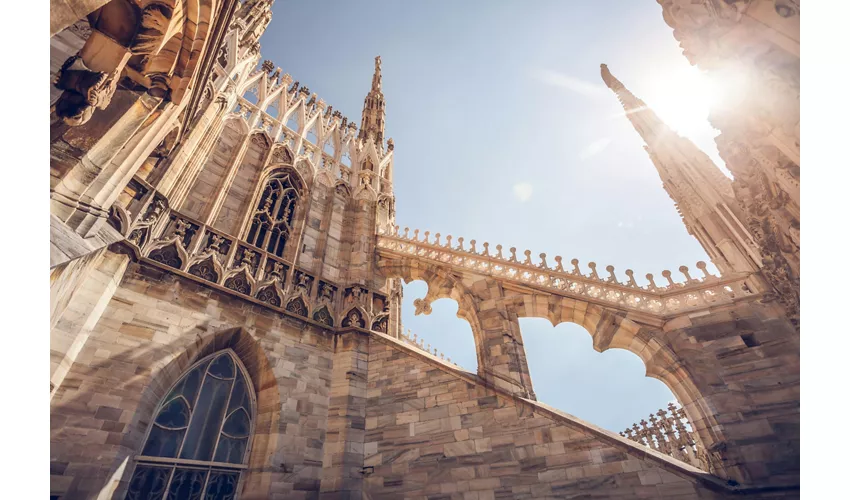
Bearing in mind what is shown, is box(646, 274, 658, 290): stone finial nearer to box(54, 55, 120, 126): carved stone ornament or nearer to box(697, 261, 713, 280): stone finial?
box(697, 261, 713, 280): stone finial

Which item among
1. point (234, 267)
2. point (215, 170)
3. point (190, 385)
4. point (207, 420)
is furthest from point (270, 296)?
point (215, 170)

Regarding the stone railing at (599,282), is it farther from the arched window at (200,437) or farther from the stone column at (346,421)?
the arched window at (200,437)

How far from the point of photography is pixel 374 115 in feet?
59.3

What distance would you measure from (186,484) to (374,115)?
16.2 metres

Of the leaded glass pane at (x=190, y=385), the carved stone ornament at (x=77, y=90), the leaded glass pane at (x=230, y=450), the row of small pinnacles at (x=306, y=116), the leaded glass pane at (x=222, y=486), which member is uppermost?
the row of small pinnacles at (x=306, y=116)

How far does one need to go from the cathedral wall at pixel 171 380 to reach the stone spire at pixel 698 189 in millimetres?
16803

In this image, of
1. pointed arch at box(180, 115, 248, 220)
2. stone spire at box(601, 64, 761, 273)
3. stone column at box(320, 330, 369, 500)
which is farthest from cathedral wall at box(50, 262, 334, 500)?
stone spire at box(601, 64, 761, 273)

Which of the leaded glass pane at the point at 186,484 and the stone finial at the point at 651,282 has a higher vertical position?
the stone finial at the point at 651,282

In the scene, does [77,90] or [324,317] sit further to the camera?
[324,317]

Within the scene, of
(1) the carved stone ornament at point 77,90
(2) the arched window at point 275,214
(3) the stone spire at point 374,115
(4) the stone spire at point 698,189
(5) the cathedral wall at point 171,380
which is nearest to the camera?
(1) the carved stone ornament at point 77,90

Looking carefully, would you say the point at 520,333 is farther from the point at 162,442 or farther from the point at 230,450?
the point at 162,442

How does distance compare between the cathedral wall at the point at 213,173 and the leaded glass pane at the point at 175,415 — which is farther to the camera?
the cathedral wall at the point at 213,173

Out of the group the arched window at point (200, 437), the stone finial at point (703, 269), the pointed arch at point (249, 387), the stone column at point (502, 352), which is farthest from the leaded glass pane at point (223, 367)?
the stone finial at point (703, 269)

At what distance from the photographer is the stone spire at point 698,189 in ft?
55.9
